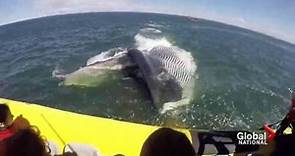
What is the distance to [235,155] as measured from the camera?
726 centimetres

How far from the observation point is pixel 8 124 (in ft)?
12.6

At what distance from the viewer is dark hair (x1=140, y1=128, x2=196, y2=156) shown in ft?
8.68

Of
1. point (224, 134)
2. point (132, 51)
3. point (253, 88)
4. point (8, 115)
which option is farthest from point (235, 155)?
point (253, 88)

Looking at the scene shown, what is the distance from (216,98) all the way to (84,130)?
799 centimetres

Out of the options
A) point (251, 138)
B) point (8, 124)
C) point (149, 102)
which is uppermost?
point (8, 124)

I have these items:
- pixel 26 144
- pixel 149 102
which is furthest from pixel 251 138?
pixel 149 102

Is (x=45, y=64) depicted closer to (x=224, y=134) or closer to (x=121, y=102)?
(x=121, y=102)

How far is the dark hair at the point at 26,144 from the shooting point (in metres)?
2.69

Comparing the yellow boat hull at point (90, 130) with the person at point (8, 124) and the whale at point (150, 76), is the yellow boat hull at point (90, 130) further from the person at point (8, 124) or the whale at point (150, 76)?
the whale at point (150, 76)

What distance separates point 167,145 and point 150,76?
11426mm

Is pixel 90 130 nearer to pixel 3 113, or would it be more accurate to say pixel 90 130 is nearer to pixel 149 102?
pixel 3 113

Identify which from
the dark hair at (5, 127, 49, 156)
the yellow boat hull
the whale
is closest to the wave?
the whale

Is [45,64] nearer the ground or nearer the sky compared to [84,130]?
nearer the ground

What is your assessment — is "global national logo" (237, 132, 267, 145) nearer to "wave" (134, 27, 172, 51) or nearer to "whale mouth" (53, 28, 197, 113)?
"whale mouth" (53, 28, 197, 113)
